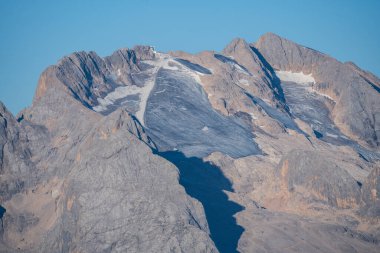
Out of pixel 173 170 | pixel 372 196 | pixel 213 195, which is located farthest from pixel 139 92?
pixel 372 196

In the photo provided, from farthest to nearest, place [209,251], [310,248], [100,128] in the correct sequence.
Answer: [100,128] < [310,248] < [209,251]

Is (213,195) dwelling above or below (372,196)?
below

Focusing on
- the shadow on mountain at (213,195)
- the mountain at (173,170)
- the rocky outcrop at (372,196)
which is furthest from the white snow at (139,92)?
the rocky outcrop at (372,196)

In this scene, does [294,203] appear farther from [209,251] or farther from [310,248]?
[209,251]

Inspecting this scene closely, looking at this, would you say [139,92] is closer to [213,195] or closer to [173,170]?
[213,195]

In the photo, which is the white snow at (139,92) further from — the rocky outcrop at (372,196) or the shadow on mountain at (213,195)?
the rocky outcrop at (372,196)

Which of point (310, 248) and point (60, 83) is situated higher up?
point (60, 83)

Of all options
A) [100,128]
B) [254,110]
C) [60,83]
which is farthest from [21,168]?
[254,110]
